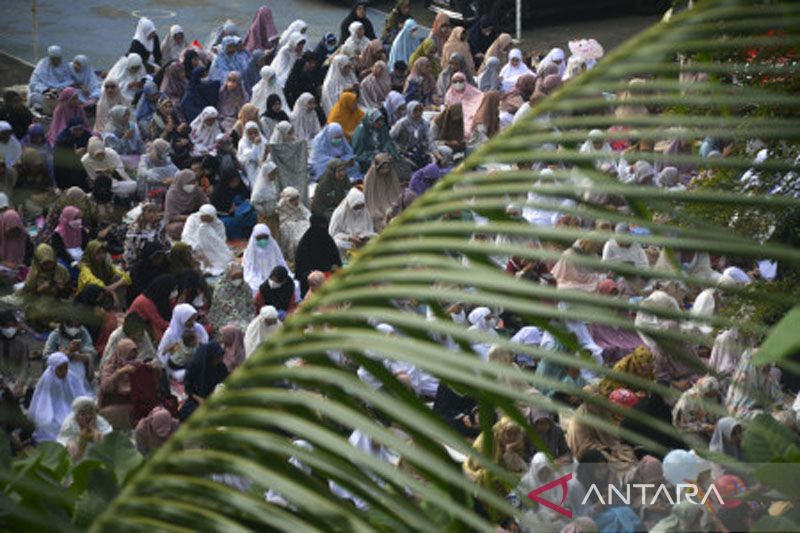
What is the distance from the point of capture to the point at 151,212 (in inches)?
475

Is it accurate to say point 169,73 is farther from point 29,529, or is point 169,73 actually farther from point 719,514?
point 29,529

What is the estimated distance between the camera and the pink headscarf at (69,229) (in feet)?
38.5

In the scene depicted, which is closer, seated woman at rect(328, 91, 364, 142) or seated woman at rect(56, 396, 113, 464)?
seated woman at rect(56, 396, 113, 464)

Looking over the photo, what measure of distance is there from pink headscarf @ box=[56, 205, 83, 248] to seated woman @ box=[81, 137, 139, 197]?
1.18m

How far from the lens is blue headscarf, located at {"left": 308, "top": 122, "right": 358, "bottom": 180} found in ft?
47.8

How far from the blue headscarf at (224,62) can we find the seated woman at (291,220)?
139 inches

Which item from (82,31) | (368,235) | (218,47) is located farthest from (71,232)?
(82,31)

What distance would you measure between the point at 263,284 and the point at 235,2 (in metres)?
10.9

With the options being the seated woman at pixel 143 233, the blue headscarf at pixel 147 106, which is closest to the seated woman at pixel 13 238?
the seated woman at pixel 143 233

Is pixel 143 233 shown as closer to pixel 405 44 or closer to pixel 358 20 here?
pixel 405 44

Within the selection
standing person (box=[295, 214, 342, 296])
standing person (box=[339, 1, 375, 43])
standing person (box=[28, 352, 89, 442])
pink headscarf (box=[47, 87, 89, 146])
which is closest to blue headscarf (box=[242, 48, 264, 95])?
standing person (box=[339, 1, 375, 43])

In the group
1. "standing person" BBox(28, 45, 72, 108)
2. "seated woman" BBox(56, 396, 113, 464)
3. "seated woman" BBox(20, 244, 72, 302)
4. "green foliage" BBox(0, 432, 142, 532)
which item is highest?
"green foliage" BBox(0, 432, 142, 532)

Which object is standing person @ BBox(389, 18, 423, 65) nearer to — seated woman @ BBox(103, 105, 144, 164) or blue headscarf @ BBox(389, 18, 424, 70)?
blue headscarf @ BBox(389, 18, 424, 70)

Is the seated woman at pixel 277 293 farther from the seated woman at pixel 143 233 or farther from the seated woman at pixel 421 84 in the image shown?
the seated woman at pixel 421 84
